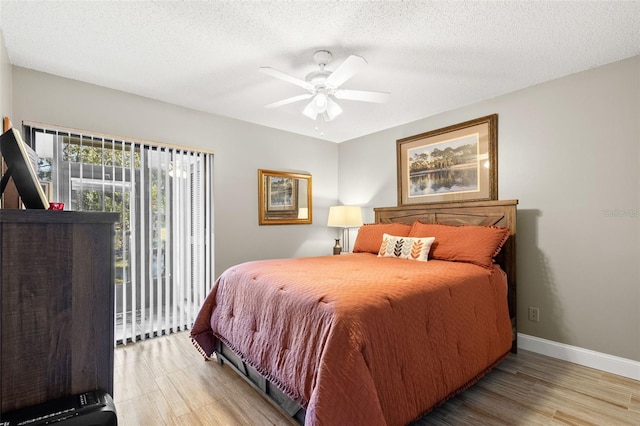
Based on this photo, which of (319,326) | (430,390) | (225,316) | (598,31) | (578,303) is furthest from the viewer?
(578,303)

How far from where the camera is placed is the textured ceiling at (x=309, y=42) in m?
1.78

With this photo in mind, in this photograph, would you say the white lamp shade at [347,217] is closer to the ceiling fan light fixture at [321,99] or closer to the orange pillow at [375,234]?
the orange pillow at [375,234]

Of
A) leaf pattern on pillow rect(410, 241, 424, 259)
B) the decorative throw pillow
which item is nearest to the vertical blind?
the decorative throw pillow

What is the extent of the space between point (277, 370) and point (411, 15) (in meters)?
2.21

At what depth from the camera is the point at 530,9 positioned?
1771 mm

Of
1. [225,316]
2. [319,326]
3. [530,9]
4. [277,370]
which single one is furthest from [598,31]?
[225,316]

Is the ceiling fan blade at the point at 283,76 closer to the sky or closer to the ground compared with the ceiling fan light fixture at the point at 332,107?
closer to the sky

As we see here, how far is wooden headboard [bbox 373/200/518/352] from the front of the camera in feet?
9.08

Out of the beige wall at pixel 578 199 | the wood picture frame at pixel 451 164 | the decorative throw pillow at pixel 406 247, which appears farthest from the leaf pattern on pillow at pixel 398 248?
the beige wall at pixel 578 199

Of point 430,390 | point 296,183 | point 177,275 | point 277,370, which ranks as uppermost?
point 296,183

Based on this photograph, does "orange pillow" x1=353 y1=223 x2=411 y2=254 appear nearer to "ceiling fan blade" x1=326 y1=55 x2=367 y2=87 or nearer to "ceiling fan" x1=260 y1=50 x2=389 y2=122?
"ceiling fan" x1=260 y1=50 x2=389 y2=122

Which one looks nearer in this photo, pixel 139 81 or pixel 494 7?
pixel 494 7

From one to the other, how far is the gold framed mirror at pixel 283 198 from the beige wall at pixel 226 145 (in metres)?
0.08

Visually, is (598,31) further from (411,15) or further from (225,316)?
(225,316)
